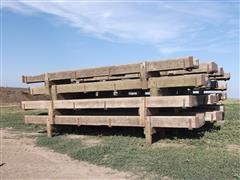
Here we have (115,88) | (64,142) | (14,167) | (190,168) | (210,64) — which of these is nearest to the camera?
(190,168)

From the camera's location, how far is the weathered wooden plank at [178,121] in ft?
25.5

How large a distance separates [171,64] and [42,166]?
10.5ft

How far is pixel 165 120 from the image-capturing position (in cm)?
816

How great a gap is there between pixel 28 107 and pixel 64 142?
2.19 meters

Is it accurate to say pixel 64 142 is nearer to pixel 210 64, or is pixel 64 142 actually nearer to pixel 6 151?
pixel 6 151

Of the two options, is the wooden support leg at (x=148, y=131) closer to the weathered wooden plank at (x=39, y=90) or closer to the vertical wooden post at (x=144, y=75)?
the vertical wooden post at (x=144, y=75)

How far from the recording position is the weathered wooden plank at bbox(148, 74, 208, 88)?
25.2ft

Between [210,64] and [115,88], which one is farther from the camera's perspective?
[115,88]

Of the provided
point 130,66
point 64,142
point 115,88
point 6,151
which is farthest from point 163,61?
point 6,151

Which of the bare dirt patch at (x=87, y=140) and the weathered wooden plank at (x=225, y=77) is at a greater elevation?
the weathered wooden plank at (x=225, y=77)

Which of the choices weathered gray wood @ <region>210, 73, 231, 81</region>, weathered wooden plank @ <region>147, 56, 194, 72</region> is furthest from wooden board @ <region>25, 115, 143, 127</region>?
weathered gray wood @ <region>210, 73, 231, 81</region>

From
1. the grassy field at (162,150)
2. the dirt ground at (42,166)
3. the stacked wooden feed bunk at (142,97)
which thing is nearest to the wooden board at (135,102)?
the stacked wooden feed bunk at (142,97)

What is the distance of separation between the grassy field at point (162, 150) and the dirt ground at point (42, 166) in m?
0.26

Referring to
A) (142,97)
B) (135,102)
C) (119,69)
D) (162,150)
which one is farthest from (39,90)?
(162,150)
